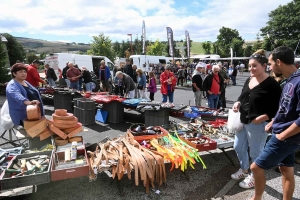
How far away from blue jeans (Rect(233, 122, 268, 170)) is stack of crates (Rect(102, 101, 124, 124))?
3.89 meters

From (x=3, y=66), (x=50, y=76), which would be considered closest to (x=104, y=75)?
(x=50, y=76)

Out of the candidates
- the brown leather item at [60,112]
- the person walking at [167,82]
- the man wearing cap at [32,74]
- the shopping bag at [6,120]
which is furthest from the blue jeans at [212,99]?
the man wearing cap at [32,74]

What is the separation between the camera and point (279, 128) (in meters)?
2.07

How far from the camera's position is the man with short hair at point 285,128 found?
1.93 metres

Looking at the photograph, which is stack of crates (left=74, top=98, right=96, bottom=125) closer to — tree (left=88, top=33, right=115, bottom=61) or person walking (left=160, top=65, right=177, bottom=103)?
person walking (left=160, top=65, right=177, bottom=103)

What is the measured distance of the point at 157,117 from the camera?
534 cm

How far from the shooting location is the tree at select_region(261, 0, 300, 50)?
47.8m

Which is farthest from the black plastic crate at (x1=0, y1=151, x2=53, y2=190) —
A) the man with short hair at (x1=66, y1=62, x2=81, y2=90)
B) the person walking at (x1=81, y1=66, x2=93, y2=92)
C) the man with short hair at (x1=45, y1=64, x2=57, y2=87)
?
the man with short hair at (x1=45, y1=64, x2=57, y2=87)

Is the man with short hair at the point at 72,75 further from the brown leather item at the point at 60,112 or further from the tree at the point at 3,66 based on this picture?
the brown leather item at the point at 60,112

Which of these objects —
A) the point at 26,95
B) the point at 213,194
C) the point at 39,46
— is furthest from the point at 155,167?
the point at 39,46

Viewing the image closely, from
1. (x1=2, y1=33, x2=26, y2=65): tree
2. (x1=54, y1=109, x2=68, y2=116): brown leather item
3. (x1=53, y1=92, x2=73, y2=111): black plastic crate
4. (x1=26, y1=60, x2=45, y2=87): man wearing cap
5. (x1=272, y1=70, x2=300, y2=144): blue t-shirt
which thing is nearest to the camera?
(x1=272, y1=70, x2=300, y2=144): blue t-shirt

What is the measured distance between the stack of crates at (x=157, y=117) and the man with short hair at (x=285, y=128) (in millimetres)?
2999

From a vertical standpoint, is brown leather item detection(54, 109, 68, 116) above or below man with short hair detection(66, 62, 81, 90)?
below

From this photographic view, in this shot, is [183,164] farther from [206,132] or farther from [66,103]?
[66,103]
